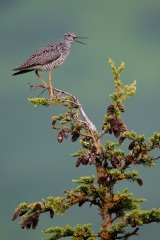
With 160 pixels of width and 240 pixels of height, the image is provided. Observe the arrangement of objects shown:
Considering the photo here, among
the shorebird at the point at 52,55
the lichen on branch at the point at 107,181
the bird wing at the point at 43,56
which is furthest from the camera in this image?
the shorebird at the point at 52,55

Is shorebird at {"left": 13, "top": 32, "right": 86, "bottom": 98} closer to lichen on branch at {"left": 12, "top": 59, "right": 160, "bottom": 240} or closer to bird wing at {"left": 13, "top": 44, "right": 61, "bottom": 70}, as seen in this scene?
bird wing at {"left": 13, "top": 44, "right": 61, "bottom": 70}

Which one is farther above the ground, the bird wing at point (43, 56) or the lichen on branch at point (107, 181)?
the bird wing at point (43, 56)

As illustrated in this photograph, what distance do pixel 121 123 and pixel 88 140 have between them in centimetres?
150

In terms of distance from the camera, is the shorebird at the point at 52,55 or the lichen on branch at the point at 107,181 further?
the shorebird at the point at 52,55

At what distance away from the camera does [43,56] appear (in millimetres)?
19875

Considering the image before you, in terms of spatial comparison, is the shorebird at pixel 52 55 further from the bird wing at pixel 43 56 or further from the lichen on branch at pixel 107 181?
the lichen on branch at pixel 107 181

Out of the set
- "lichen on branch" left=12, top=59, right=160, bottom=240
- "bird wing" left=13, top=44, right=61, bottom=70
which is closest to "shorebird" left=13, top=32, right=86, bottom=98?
"bird wing" left=13, top=44, right=61, bottom=70

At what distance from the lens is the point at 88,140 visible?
47.4 feet

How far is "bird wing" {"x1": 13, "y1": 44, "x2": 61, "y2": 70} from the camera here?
1917cm

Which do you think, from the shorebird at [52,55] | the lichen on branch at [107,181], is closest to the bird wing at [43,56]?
the shorebird at [52,55]

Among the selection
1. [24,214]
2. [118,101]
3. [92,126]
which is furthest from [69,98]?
[24,214]

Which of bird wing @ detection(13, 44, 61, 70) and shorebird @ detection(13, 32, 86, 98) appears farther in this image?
shorebird @ detection(13, 32, 86, 98)

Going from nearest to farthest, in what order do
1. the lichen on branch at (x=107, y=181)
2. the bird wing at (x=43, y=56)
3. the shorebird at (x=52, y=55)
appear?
the lichen on branch at (x=107, y=181) < the bird wing at (x=43, y=56) < the shorebird at (x=52, y=55)

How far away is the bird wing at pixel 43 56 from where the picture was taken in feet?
62.9
